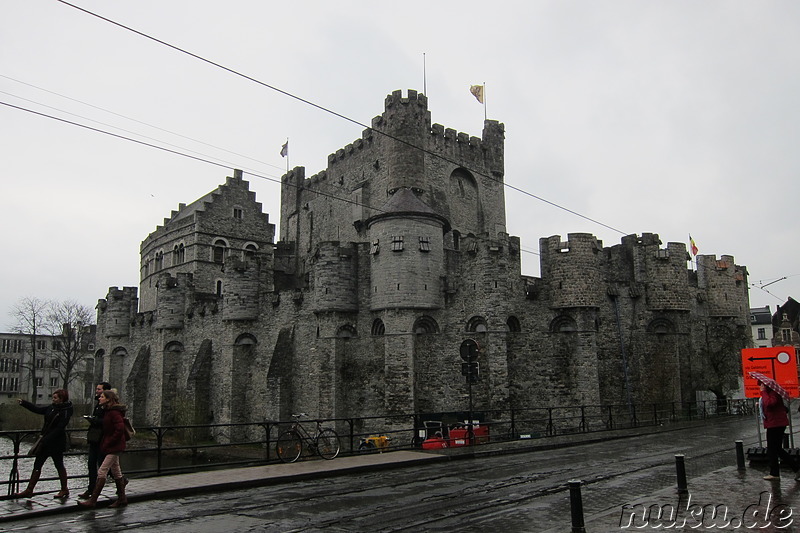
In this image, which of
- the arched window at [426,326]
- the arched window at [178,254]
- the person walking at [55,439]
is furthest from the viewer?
the arched window at [178,254]

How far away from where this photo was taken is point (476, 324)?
25.9 meters

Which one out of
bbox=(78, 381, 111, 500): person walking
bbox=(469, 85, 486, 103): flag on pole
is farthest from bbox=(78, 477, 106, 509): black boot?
bbox=(469, 85, 486, 103): flag on pole

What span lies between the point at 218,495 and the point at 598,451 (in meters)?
9.55

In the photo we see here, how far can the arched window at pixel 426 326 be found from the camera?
26.1 metres

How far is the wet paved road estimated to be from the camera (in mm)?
8016

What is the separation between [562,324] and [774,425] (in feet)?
55.7

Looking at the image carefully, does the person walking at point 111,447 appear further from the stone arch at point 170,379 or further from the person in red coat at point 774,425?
the stone arch at point 170,379

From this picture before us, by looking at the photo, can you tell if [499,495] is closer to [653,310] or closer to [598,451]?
[598,451]

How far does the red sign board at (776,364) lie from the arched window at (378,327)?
15.6m

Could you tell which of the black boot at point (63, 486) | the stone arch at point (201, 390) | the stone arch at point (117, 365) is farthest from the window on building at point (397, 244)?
the stone arch at point (117, 365)

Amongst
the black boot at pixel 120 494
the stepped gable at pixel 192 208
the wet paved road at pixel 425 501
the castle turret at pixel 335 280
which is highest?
the stepped gable at pixel 192 208

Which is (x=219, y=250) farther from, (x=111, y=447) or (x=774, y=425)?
(x=774, y=425)

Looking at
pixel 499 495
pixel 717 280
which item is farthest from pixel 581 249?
pixel 499 495

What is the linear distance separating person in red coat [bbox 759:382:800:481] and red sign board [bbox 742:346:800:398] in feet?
7.08
